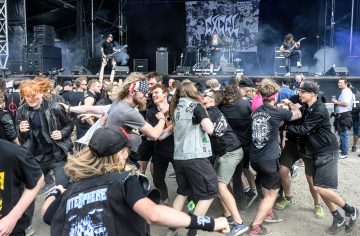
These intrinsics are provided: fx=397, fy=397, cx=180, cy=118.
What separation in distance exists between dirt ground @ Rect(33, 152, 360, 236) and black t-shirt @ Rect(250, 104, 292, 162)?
3.06ft

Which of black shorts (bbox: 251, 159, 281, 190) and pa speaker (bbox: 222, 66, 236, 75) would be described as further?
pa speaker (bbox: 222, 66, 236, 75)

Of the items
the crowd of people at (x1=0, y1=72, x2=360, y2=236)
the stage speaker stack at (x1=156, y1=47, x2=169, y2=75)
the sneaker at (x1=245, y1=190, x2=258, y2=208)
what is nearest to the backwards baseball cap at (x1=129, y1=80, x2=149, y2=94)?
the crowd of people at (x1=0, y1=72, x2=360, y2=236)

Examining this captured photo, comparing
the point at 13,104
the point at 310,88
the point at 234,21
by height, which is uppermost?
the point at 234,21

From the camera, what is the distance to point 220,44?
17469mm

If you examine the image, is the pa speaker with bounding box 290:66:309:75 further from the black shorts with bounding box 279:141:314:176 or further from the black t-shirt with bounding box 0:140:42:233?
the black t-shirt with bounding box 0:140:42:233

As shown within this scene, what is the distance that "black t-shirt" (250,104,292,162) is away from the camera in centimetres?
461

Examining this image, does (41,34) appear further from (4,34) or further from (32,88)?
(32,88)

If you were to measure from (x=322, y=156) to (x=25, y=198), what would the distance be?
Result: 3340mm

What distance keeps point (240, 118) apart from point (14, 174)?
3.27m

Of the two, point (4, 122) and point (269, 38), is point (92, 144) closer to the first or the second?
point (4, 122)

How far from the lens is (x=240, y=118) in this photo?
518cm

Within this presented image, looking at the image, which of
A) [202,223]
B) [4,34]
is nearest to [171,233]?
[202,223]

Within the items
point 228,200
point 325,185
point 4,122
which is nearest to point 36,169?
point 4,122

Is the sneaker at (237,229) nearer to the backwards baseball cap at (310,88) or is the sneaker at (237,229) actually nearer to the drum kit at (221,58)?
the backwards baseball cap at (310,88)
